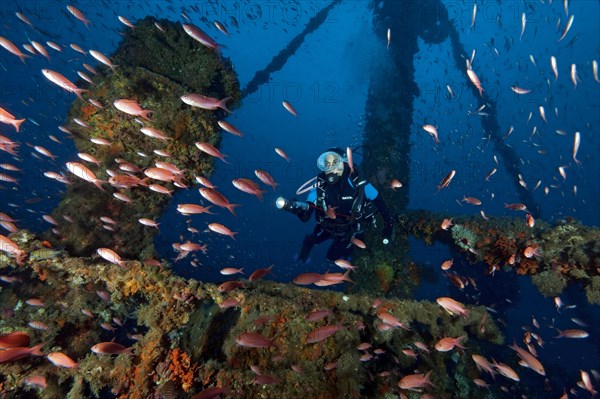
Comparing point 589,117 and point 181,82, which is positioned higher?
point 589,117

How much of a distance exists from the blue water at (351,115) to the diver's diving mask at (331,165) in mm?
2353

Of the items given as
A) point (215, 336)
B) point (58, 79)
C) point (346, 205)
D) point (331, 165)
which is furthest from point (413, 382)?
point (58, 79)

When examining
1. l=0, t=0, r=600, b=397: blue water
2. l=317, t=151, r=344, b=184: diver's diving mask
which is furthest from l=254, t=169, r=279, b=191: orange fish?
l=0, t=0, r=600, b=397: blue water

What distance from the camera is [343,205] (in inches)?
283

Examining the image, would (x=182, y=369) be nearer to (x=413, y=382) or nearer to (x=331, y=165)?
(x=413, y=382)

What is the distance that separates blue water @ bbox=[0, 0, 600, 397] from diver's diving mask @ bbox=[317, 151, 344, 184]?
2.35 meters

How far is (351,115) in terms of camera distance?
77.0 m

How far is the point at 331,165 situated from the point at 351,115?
74.9 meters

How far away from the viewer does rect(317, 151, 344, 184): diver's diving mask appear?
6676 millimetres

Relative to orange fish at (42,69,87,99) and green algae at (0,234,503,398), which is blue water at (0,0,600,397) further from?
orange fish at (42,69,87,99)

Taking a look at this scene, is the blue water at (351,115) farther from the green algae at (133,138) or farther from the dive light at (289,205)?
the dive light at (289,205)

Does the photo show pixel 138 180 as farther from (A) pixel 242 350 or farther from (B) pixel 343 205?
(B) pixel 343 205

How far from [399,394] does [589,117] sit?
428 ft

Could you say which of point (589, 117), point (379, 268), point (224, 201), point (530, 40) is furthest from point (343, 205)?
point (589, 117)
